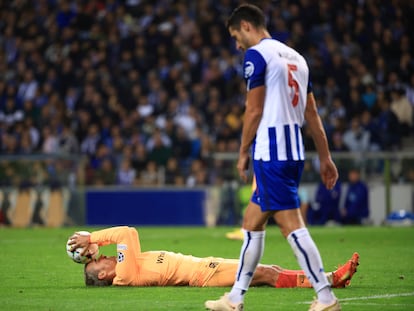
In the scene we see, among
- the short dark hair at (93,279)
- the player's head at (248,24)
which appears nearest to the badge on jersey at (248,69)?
the player's head at (248,24)

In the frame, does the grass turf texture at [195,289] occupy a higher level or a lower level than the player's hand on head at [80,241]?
lower

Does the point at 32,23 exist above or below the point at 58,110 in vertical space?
above

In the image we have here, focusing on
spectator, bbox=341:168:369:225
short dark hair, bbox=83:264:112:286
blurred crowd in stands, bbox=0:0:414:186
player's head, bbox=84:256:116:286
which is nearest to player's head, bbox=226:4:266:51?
player's head, bbox=84:256:116:286

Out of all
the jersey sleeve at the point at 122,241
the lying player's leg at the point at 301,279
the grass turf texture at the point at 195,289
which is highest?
the jersey sleeve at the point at 122,241

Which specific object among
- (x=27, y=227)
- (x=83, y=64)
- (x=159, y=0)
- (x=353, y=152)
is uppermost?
(x=159, y=0)

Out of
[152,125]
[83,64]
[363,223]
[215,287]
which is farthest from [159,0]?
[215,287]

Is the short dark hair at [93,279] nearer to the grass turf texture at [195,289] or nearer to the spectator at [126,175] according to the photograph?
the grass turf texture at [195,289]

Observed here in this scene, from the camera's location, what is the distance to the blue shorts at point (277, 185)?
23.8 feet

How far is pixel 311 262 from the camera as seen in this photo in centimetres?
723

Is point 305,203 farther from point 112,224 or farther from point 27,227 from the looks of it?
point 27,227

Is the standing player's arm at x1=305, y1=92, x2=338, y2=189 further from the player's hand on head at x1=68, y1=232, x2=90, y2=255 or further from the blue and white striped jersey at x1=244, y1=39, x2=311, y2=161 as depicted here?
the player's hand on head at x1=68, y1=232, x2=90, y2=255

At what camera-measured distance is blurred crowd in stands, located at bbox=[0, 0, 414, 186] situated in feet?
75.6

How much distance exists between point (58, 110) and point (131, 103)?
1863 mm

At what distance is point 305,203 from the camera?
2230cm
